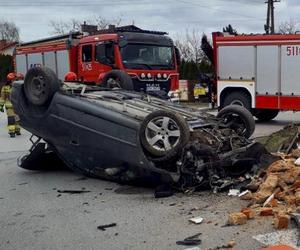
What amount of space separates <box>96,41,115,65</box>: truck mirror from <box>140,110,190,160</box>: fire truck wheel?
887cm

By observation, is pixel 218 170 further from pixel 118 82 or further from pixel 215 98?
pixel 215 98

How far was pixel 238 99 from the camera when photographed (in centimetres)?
1570

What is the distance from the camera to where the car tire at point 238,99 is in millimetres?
15516

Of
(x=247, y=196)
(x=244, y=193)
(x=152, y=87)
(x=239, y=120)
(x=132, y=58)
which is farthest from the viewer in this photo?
(x=152, y=87)

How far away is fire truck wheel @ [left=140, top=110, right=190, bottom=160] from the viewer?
6129 mm

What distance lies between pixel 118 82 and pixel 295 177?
4.40 metres

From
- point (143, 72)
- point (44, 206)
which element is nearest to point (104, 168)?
point (44, 206)

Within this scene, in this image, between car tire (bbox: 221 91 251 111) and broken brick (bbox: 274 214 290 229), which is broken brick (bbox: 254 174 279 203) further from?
car tire (bbox: 221 91 251 111)

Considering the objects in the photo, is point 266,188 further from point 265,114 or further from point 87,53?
point 87,53

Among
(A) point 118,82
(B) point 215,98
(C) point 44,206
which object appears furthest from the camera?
(B) point 215,98

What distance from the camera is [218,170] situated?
6285mm

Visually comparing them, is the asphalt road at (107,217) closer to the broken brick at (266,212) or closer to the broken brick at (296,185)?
the broken brick at (266,212)

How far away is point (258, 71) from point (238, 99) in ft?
3.26

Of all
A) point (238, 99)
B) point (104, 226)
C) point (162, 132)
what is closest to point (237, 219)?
point (104, 226)
